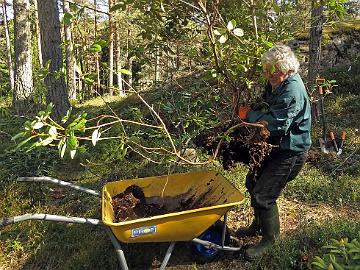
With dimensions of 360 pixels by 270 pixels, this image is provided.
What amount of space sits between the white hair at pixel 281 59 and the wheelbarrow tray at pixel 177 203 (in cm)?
121

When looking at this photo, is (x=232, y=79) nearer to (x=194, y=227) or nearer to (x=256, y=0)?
(x=256, y=0)

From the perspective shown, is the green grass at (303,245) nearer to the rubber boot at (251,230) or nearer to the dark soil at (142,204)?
the rubber boot at (251,230)

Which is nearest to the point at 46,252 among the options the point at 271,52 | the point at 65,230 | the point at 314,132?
the point at 65,230

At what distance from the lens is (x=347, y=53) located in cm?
1009

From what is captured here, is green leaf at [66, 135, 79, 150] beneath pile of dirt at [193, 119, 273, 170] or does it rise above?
above

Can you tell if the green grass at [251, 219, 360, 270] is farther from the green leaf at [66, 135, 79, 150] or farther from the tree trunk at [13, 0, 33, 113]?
the tree trunk at [13, 0, 33, 113]

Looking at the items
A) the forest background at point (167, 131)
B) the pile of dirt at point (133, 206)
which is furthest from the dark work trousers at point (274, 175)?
the pile of dirt at point (133, 206)

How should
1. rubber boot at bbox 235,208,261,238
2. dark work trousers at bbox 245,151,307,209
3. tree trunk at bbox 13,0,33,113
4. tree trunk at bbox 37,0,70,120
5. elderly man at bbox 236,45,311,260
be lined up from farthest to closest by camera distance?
tree trunk at bbox 13,0,33,113 < tree trunk at bbox 37,0,70,120 < rubber boot at bbox 235,208,261,238 < dark work trousers at bbox 245,151,307,209 < elderly man at bbox 236,45,311,260

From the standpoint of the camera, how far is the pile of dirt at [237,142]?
3090 millimetres

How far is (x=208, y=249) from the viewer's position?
359cm

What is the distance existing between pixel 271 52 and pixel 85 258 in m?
2.79

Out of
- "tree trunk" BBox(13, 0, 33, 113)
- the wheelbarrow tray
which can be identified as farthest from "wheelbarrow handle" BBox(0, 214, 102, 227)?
"tree trunk" BBox(13, 0, 33, 113)

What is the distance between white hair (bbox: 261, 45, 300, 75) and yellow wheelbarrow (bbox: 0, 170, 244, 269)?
47.8 inches

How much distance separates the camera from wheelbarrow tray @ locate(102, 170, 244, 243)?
2971mm
